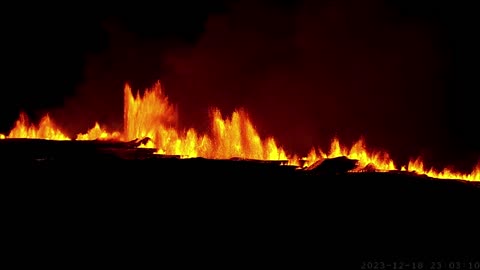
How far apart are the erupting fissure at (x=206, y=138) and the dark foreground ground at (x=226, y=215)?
2.09 meters

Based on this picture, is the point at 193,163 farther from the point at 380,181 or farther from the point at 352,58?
the point at 352,58

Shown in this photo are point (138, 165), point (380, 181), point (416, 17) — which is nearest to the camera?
point (380, 181)

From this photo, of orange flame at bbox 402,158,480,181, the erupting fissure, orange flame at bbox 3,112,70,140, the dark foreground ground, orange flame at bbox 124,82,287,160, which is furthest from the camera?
orange flame at bbox 3,112,70,140

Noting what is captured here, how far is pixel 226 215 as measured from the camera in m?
7.25

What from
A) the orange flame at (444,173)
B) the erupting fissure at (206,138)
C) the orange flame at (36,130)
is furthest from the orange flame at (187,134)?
the orange flame at (444,173)

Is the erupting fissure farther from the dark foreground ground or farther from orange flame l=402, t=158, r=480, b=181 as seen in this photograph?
the dark foreground ground

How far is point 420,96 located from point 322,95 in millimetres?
3212

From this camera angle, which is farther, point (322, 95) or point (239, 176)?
point (322, 95)

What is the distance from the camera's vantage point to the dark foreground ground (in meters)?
6.05

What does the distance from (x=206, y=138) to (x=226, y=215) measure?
624 centimetres

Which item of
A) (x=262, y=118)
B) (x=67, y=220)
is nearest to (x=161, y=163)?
(x=67, y=220)

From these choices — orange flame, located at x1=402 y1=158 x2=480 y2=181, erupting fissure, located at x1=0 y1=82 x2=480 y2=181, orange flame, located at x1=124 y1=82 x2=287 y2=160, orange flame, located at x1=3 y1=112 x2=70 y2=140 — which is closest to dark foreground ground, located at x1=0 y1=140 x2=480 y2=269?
erupting fissure, located at x1=0 y1=82 x2=480 y2=181

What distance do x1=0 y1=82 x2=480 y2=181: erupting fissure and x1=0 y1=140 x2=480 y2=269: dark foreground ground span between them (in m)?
2.09

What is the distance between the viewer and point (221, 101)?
57.8 feet
